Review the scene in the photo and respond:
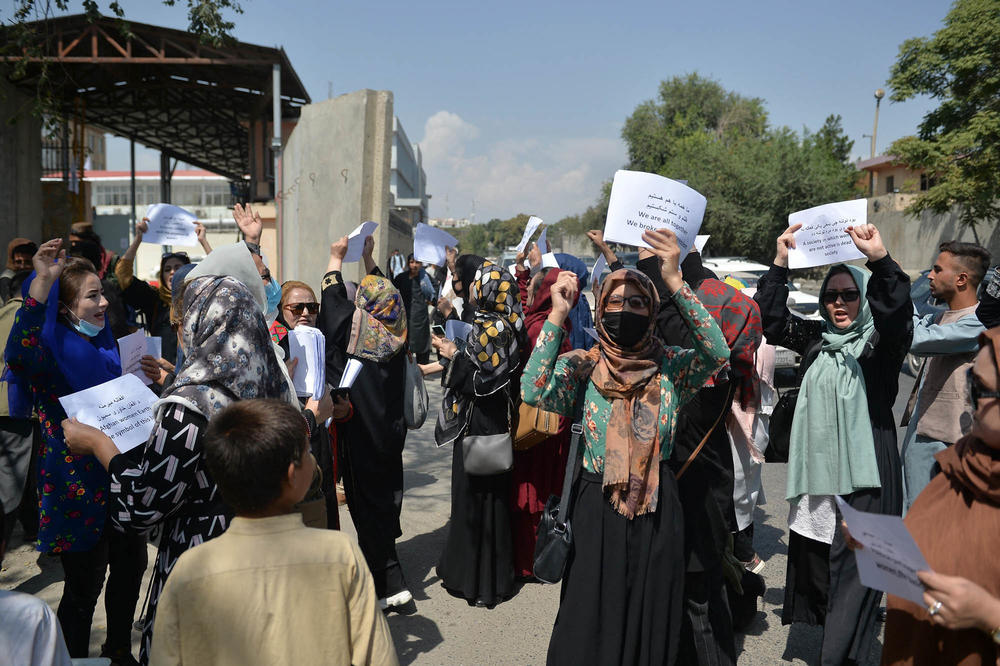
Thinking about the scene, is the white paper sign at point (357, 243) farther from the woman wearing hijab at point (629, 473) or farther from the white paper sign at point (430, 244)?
the woman wearing hijab at point (629, 473)

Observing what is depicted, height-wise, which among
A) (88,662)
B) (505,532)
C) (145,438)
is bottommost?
A: (505,532)

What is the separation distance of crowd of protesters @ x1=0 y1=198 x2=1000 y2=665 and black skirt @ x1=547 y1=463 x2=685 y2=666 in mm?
10

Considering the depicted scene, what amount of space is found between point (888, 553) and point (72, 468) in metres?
3.26

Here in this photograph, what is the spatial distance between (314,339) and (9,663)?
6.07 ft

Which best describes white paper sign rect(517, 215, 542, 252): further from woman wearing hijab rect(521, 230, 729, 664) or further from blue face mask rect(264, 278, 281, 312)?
woman wearing hijab rect(521, 230, 729, 664)

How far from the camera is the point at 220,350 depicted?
2254mm

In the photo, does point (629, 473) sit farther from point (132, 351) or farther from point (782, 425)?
point (132, 351)

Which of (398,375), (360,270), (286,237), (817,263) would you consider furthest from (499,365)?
A: (286,237)

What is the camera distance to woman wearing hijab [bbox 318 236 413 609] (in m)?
4.36

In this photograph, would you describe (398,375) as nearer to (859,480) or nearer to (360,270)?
(859,480)

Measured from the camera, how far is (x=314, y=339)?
326 cm

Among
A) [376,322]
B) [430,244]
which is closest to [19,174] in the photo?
[430,244]

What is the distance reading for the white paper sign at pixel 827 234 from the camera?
11.0ft

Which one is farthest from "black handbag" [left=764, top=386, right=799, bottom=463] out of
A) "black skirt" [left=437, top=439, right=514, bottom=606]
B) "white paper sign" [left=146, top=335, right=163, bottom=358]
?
"white paper sign" [left=146, top=335, right=163, bottom=358]
